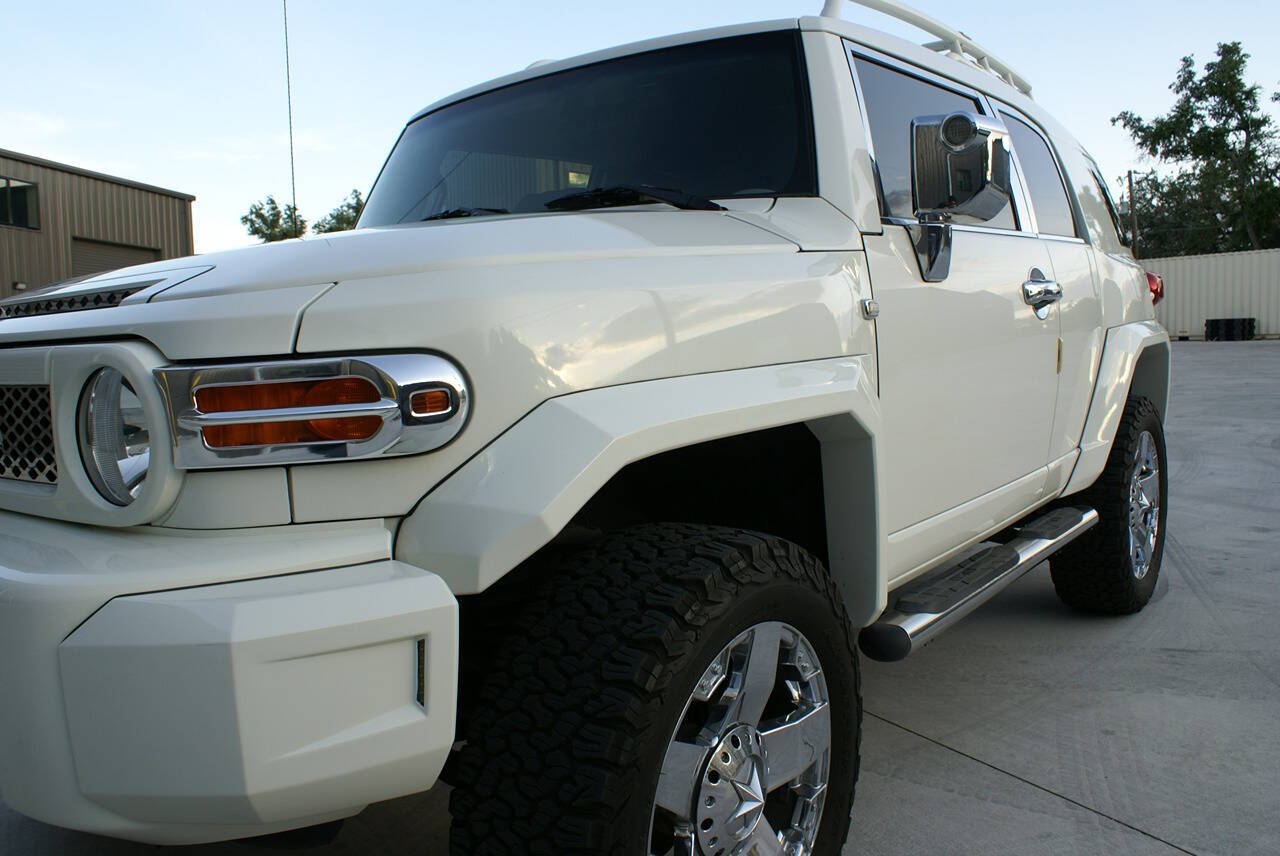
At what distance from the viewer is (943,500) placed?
2654mm

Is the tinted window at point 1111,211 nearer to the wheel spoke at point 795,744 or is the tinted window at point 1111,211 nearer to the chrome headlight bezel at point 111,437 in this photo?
the wheel spoke at point 795,744

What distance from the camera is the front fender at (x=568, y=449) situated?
1.47 m

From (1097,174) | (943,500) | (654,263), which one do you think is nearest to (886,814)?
(943,500)

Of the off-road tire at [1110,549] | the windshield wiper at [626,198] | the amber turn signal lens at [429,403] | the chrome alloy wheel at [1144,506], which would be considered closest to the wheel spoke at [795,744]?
the amber turn signal lens at [429,403]

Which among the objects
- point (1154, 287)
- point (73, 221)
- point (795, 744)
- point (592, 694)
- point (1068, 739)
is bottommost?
point (1068, 739)

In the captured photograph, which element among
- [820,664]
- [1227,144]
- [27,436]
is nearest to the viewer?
[27,436]

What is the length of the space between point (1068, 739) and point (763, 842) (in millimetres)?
1474

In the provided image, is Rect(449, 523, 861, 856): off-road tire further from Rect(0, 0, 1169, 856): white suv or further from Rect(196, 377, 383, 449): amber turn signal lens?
Rect(196, 377, 383, 449): amber turn signal lens

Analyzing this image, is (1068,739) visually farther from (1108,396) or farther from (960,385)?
(1108,396)

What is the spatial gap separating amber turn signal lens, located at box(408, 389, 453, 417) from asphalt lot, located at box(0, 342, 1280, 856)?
1154 mm

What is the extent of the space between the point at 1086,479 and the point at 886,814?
174cm

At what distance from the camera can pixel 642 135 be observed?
259cm

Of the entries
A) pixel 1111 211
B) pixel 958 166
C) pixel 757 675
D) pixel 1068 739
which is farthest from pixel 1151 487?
pixel 757 675

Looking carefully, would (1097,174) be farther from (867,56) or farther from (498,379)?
(498,379)
